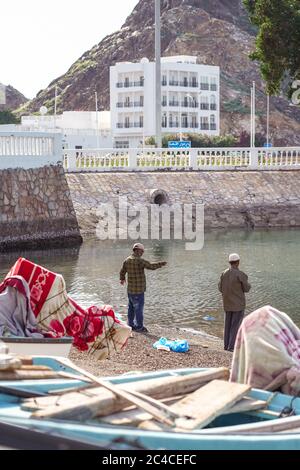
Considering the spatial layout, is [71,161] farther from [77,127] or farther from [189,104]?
[189,104]

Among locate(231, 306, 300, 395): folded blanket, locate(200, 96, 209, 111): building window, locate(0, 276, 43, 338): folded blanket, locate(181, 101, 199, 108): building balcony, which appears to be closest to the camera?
locate(231, 306, 300, 395): folded blanket

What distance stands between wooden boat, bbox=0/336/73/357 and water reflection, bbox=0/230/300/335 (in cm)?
599

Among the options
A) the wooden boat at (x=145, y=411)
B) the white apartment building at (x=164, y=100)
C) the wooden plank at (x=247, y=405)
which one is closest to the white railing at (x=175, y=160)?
the wooden boat at (x=145, y=411)

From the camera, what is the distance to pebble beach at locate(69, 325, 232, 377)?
447 inches

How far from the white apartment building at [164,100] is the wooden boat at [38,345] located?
79.6 meters

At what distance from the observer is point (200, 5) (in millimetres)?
145125

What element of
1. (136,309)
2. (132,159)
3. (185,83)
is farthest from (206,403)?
(185,83)

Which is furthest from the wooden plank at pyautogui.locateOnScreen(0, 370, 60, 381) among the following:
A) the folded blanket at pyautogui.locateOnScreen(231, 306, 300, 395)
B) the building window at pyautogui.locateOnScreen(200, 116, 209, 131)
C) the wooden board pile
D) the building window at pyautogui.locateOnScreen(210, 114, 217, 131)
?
the building window at pyautogui.locateOnScreen(210, 114, 217, 131)

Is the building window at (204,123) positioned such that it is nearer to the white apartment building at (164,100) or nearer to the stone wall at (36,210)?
the white apartment building at (164,100)

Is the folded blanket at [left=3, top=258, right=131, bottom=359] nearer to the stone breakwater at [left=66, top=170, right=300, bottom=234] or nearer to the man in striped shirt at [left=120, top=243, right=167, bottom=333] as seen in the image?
the man in striped shirt at [left=120, top=243, right=167, bottom=333]

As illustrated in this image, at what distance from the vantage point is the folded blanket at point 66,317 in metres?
11.3

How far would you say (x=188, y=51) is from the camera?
135 m

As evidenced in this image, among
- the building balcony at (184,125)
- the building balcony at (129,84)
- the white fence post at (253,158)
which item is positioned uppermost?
the building balcony at (129,84)
